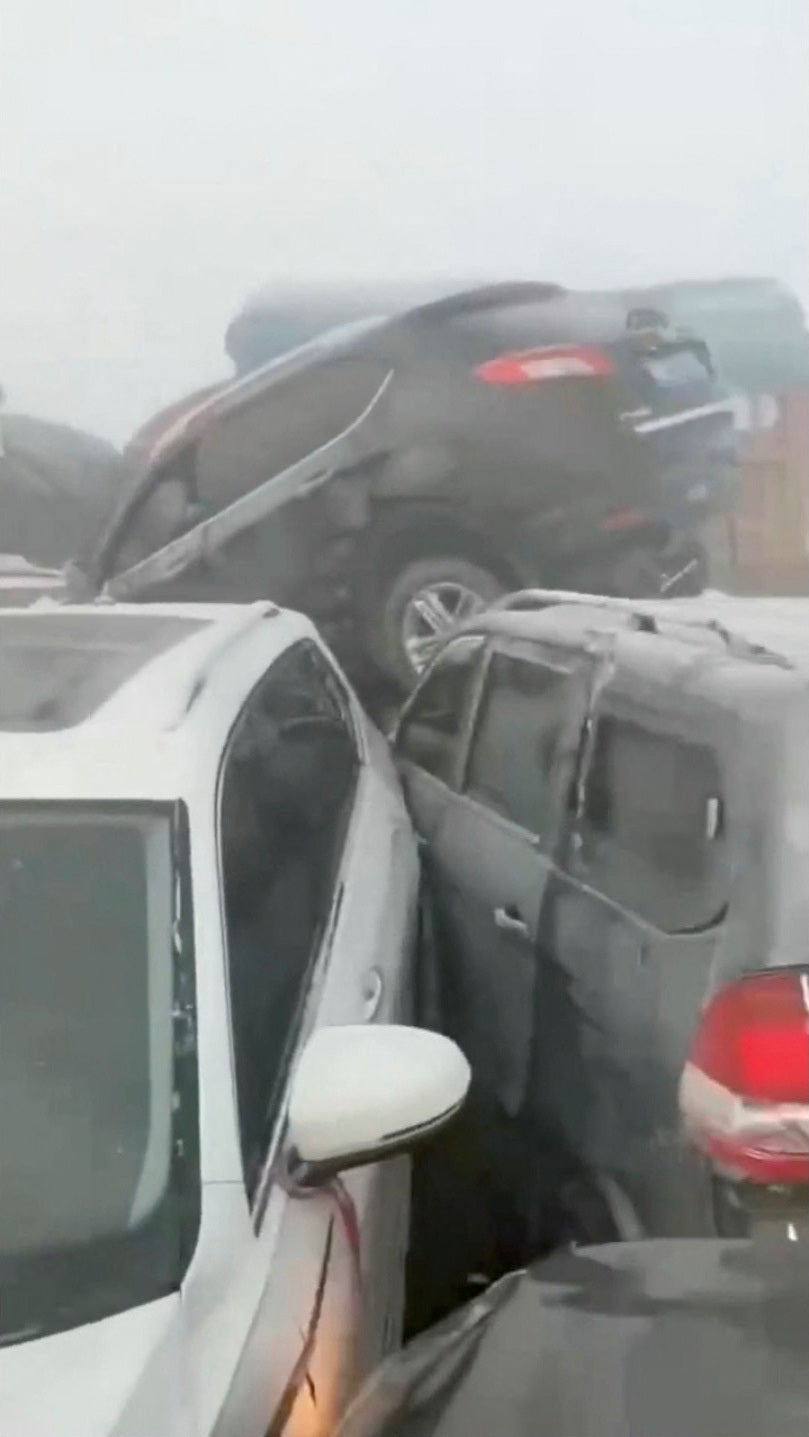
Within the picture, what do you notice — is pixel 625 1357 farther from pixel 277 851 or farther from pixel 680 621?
pixel 680 621

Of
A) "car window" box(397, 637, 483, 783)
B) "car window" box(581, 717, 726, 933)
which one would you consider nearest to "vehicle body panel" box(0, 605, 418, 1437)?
"car window" box(397, 637, 483, 783)

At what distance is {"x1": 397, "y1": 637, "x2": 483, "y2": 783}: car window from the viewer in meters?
1.48

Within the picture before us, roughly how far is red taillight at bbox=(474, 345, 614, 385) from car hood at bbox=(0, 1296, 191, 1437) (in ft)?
2.78

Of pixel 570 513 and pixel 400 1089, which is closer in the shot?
pixel 400 1089

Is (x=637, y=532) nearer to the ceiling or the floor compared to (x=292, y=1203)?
nearer to the ceiling

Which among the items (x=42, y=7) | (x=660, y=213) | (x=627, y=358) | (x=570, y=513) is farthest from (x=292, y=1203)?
(x=42, y=7)

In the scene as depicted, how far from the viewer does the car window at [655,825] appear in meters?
1.32

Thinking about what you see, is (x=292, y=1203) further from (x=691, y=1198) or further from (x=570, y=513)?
(x=570, y=513)

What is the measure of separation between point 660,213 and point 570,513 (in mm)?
280

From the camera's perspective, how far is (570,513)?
4.80 feet

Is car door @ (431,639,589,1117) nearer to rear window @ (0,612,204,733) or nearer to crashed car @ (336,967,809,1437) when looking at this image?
crashed car @ (336,967,809,1437)

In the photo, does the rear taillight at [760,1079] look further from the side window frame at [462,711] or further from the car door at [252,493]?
the car door at [252,493]

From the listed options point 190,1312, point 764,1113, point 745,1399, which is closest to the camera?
point 190,1312

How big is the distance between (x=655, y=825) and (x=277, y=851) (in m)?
0.33
